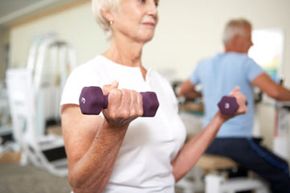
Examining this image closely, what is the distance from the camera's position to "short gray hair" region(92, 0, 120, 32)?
818 millimetres

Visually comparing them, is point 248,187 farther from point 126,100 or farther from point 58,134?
point 58,134

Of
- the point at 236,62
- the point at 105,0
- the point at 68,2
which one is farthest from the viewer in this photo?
the point at 68,2

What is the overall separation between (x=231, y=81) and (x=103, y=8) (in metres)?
0.96

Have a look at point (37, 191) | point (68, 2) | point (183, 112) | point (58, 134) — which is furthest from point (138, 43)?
point (68, 2)

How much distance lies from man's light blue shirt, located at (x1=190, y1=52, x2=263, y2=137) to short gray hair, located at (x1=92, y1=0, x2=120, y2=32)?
904 millimetres

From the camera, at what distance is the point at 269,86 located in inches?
62.6

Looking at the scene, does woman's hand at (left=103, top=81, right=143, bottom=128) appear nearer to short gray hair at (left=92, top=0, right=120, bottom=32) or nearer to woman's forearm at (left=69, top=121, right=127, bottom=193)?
woman's forearm at (left=69, top=121, right=127, bottom=193)

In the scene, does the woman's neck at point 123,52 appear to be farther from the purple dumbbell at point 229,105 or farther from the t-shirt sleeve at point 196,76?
the t-shirt sleeve at point 196,76

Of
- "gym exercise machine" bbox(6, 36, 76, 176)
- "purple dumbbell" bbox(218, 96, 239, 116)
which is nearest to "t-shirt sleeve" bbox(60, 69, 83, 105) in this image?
"purple dumbbell" bbox(218, 96, 239, 116)

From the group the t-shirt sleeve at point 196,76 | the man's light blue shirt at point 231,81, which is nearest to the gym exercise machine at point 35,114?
the t-shirt sleeve at point 196,76

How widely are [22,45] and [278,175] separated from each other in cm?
690

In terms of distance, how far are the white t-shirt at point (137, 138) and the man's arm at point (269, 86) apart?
0.85 metres

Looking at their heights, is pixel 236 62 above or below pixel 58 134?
above

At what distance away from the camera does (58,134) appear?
2.82 metres
